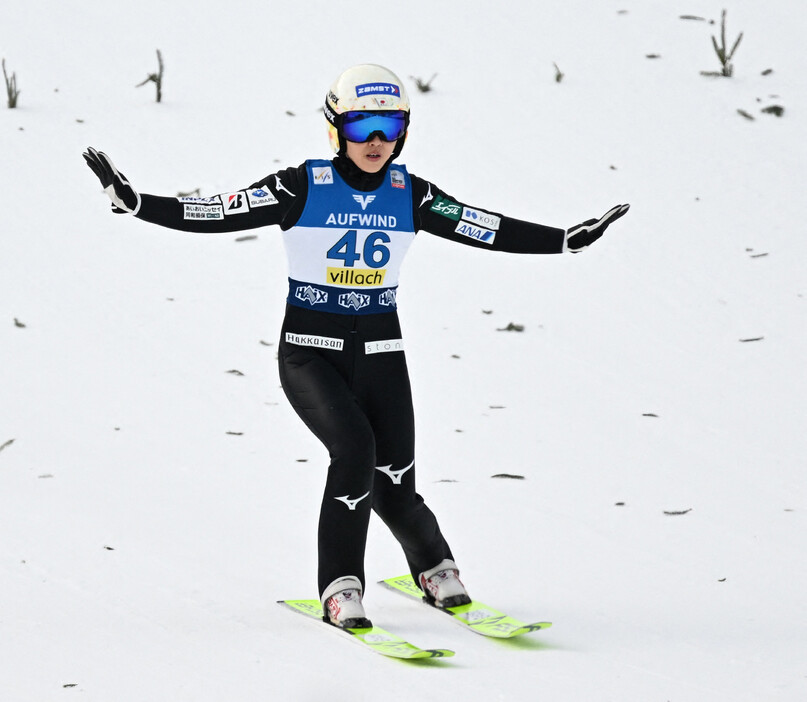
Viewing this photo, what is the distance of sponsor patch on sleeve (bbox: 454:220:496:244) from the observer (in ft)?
15.6

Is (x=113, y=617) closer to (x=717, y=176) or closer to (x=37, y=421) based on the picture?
(x=37, y=421)

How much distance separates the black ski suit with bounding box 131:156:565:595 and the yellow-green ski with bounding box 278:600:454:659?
0.57 feet

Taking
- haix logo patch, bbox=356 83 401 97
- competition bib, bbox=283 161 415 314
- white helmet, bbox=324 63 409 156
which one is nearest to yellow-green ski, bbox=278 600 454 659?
competition bib, bbox=283 161 415 314

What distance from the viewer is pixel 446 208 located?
187 inches

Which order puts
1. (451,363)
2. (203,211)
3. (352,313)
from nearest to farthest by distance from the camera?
(203,211) → (352,313) → (451,363)

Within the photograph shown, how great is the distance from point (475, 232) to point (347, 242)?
56cm

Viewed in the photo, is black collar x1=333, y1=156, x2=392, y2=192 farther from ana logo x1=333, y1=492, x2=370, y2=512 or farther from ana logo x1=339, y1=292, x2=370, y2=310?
ana logo x1=333, y1=492, x2=370, y2=512

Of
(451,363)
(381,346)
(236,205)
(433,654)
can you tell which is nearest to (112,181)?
(236,205)

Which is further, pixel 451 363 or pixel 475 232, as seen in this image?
pixel 451 363

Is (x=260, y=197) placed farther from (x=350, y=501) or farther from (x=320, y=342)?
(x=350, y=501)

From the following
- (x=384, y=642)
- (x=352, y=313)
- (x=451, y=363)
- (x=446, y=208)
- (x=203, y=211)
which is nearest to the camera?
(x=384, y=642)

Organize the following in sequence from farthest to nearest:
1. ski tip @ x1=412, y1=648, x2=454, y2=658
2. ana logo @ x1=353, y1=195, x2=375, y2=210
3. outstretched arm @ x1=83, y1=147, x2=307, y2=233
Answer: ana logo @ x1=353, y1=195, x2=375, y2=210, outstretched arm @ x1=83, y1=147, x2=307, y2=233, ski tip @ x1=412, y1=648, x2=454, y2=658

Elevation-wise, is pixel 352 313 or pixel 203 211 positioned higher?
pixel 203 211

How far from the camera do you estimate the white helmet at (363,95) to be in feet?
14.7
